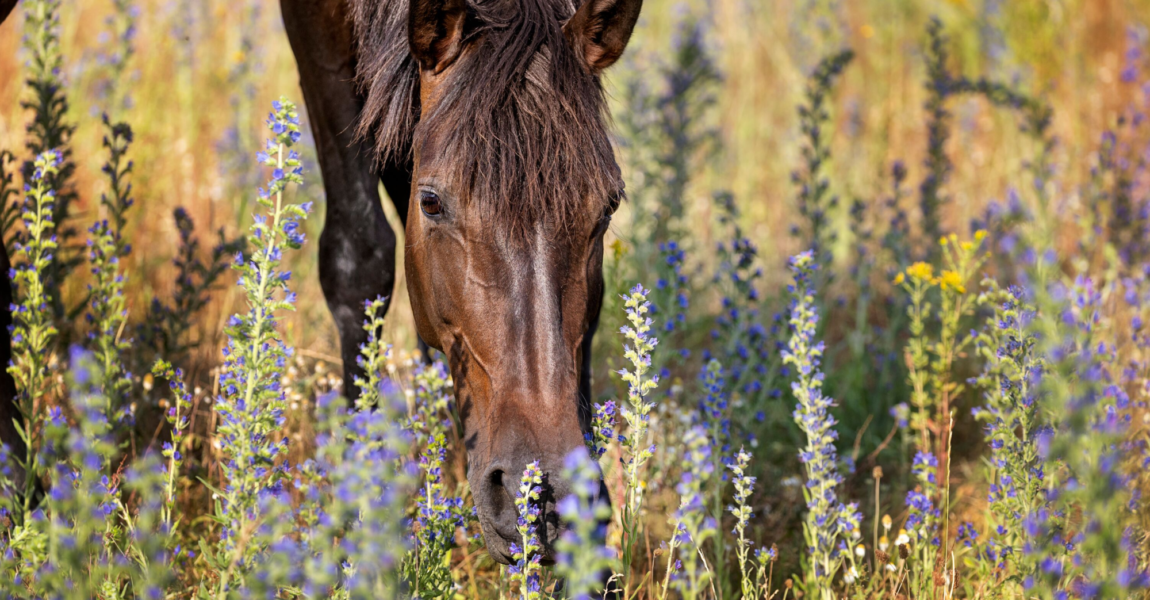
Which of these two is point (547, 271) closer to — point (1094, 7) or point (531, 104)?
point (531, 104)

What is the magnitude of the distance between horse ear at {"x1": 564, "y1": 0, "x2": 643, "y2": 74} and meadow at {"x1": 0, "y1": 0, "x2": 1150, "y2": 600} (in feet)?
1.01

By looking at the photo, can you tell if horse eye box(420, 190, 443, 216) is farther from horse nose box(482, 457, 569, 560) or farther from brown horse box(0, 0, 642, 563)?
horse nose box(482, 457, 569, 560)

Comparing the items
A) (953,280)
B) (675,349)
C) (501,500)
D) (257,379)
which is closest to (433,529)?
(501,500)

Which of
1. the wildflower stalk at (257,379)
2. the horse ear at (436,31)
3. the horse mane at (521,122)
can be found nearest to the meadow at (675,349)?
the wildflower stalk at (257,379)

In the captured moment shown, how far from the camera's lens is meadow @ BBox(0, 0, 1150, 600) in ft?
5.44

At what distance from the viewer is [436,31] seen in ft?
7.87

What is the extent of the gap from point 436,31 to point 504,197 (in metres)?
0.61

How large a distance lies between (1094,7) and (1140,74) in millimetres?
1549

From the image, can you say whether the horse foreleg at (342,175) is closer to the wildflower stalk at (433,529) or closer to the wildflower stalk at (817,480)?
the wildflower stalk at (433,529)

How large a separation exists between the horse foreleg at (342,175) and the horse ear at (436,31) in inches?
A: 20.0

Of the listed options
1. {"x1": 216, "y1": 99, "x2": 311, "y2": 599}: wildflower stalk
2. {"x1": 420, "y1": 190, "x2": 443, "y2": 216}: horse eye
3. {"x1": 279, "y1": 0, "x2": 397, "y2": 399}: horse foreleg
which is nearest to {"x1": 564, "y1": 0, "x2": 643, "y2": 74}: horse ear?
{"x1": 420, "y1": 190, "x2": 443, "y2": 216}: horse eye

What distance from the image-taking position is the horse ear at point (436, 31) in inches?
91.9

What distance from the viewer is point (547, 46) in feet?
7.66

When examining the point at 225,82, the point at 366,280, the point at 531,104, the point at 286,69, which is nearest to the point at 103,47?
the point at 225,82
